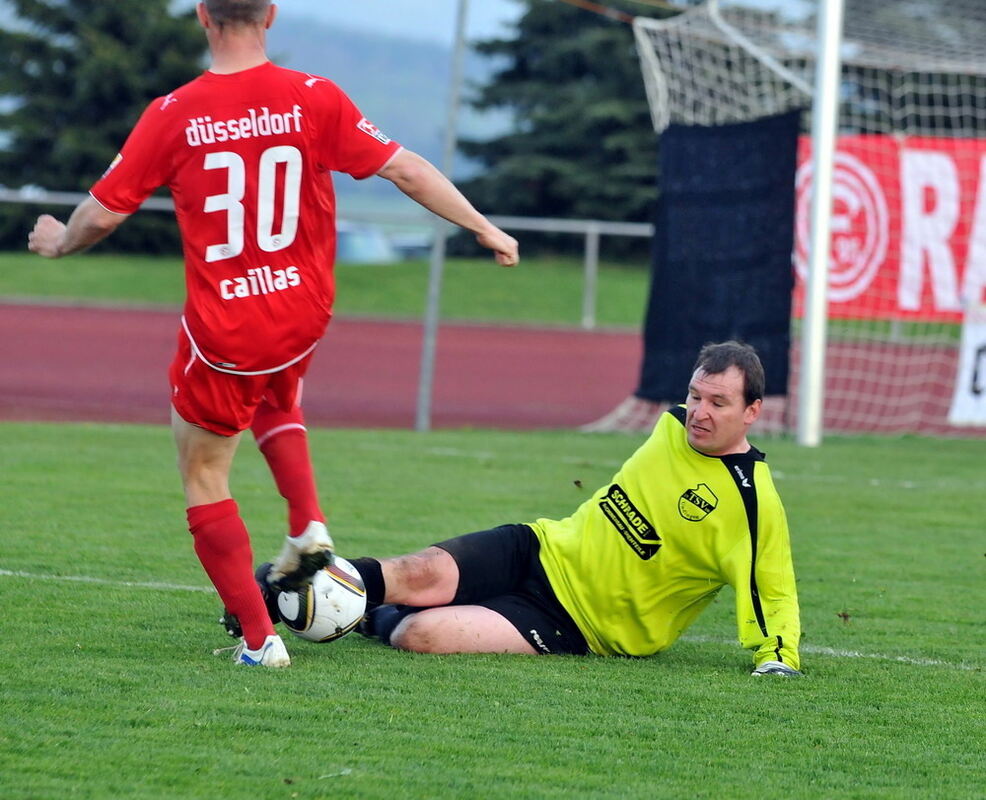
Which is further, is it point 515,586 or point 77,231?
point 515,586

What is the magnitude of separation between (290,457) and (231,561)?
0.39 metres

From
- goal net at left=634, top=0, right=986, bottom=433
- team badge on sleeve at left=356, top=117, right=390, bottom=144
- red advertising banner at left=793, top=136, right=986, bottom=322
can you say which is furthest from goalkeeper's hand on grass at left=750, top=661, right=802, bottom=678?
red advertising banner at left=793, top=136, right=986, bottom=322

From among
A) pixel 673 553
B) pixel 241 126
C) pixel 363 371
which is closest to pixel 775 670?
pixel 673 553

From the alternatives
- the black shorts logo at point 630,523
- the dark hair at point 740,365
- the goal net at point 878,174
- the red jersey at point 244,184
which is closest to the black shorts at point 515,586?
the black shorts logo at point 630,523

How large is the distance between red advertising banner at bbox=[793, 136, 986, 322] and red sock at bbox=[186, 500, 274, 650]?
33.7 ft

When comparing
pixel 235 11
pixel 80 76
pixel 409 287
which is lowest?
pixel 409 287

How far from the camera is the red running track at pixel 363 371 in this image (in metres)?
16.0

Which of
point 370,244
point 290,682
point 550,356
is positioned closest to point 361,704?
point 290,682

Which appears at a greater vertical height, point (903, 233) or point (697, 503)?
point (903, 233)

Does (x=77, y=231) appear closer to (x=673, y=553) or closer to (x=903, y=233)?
(x=673, y=553)

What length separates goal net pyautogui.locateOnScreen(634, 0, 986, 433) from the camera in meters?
13.9

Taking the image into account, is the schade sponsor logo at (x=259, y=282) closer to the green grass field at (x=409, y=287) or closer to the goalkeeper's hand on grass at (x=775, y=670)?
the goalkeeper's hand on grass at (x=775, y=670)

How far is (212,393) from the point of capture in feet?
13.8

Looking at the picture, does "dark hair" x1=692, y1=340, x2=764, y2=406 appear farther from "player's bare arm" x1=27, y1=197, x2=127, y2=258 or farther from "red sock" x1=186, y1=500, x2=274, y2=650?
"player's bare arm" x1=27, y1=197, x2=127, y2=258
